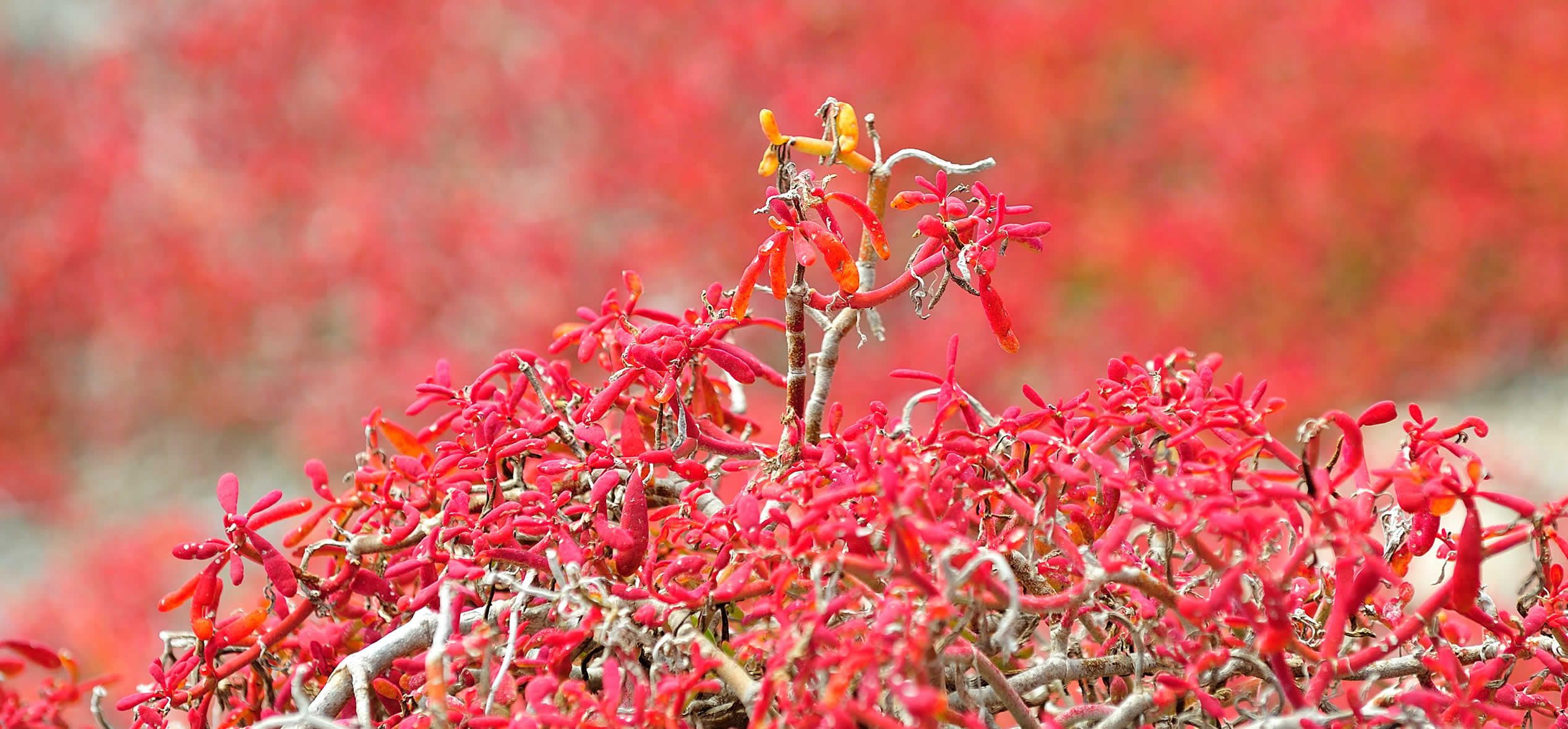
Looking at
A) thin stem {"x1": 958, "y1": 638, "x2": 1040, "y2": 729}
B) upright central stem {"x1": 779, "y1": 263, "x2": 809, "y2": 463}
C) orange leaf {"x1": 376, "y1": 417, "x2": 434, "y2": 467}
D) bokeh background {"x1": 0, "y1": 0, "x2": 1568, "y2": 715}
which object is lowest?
thin stem {"x1": 958, "y1": 638, "x2": 1040, "y2": 729}

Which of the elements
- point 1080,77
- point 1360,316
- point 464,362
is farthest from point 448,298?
point 1360,316

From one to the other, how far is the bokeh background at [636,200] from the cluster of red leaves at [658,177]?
1 centimetres

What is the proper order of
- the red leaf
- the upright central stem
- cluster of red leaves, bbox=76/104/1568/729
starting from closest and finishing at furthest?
1. cluster of red leaves, bbox=76/104/1568/729
2. the upright central stem
3. the red leaf

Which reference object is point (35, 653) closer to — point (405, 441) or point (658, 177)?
point (405, 441)

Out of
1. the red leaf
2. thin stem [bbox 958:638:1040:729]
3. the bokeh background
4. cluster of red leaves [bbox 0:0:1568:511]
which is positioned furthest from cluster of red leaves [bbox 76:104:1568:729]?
cluster of red leaves [bbox 0:0:1568:511]

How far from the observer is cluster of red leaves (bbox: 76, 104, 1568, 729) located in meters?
0.55

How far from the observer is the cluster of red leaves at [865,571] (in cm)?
55

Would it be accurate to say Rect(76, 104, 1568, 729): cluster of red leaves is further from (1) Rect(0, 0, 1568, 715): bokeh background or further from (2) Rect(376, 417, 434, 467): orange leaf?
(1) Rect(0, 0, 1568, 715): bokeh background

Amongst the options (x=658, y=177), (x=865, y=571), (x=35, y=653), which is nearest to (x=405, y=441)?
(x=35, y=653)

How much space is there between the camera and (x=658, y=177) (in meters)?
3.54

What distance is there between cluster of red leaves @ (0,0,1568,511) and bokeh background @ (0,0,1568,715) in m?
0.01

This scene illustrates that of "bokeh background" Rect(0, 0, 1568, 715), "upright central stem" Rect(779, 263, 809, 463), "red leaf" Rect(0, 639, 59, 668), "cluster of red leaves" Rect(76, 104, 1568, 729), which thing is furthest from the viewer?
"bokeh background" Rect(0, 0, 1568, 715)

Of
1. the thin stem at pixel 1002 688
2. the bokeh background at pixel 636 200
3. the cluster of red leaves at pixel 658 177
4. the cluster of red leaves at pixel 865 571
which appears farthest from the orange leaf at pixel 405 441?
the cluster of red leaves at pixel 658 177

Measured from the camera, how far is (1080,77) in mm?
3500
